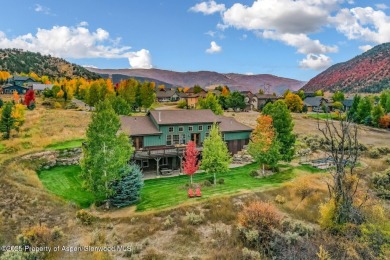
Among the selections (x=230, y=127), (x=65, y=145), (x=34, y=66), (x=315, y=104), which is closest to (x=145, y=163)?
(x=65, y=145)

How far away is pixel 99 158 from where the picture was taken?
91.5 ft

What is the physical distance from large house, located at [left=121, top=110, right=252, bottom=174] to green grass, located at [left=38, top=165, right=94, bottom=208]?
6.64 m

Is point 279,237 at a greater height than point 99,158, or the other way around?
point 99,158

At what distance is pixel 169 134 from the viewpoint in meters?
40.0

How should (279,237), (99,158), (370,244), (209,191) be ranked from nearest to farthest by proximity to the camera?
(370,244) → (279,237) → (99,158) → (209,191)

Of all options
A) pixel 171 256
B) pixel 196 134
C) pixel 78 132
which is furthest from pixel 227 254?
pixel 78 132

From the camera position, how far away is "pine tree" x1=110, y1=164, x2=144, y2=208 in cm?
2856

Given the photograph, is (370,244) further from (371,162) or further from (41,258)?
(371,162)

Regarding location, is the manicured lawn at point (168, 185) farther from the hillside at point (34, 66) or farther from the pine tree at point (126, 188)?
the hillside at point (34, 66)

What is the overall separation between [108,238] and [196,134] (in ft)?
72.7

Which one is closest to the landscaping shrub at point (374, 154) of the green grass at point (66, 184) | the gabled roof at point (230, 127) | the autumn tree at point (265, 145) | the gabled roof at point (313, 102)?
the gabled roof at point (230, 127)

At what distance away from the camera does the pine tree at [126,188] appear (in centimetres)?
2856

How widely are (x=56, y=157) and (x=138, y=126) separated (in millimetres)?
10402

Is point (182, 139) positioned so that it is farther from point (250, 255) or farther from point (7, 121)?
point (7, 121)
